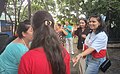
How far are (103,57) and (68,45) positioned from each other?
294 inches

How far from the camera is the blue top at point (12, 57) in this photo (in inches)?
134

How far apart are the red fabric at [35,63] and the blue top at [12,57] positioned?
98 centimetres

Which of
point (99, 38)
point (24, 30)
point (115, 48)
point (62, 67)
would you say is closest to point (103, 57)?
point (99, 38)

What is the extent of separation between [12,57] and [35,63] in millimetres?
1076

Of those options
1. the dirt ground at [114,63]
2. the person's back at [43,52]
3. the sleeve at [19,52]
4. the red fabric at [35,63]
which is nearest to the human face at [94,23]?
the sleeve at [19,52]

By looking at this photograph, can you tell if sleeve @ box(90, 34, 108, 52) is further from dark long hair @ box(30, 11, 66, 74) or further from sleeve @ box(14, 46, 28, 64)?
dark long hair @ box(30, 11, 66, 74)

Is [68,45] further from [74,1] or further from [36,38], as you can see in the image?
[36,38]

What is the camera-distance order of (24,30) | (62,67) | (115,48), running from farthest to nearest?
(115,48) → (24,30) → (62,67)

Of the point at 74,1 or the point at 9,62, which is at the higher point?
the point at 74,1

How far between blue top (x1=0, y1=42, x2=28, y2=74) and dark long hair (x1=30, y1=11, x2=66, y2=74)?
929mm

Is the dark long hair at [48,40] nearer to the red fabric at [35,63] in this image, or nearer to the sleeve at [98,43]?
the red fabric at [35,63]

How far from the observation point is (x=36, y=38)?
2494 mm

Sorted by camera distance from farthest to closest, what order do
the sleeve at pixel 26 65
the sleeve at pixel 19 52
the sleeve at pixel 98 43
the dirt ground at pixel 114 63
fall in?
the dirt ground at pixel 114 63 < the sleeve at pixel 98 43 < the sleeve at pixel 19 52 < the sleeve at pixel 26 65

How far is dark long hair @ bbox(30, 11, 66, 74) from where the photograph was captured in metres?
2.48
